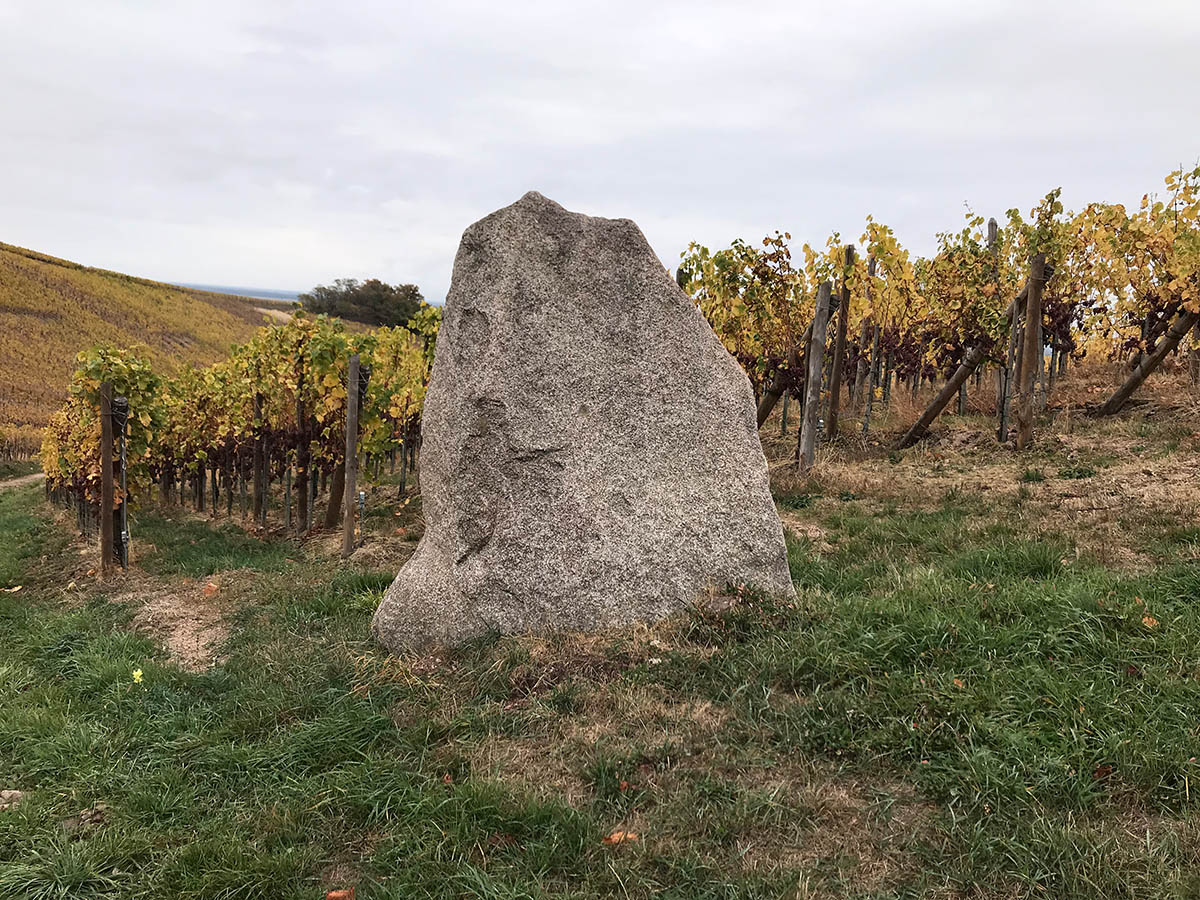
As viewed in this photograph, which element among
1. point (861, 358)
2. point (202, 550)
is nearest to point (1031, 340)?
point (861, 358)

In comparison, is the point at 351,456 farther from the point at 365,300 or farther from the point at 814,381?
the point at 365,300

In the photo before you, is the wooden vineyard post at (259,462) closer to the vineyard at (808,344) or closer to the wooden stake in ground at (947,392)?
the vineyard at (808,344)

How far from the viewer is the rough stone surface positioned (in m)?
4.78

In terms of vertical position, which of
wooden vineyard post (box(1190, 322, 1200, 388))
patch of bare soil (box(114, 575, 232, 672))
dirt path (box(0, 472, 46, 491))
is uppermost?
wooden vineyard post (box(1190, 322, 1200, 388))

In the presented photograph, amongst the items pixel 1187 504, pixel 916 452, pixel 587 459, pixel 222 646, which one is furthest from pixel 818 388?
pixel 222 646

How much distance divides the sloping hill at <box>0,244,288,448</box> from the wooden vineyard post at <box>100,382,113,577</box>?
86.8ft

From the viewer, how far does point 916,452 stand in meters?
10.6

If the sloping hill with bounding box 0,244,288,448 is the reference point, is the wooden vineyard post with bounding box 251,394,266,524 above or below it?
below

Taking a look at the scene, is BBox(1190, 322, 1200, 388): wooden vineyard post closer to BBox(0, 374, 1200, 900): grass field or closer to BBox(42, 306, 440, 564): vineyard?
BBox(0, 374, 1200, 900): grass field

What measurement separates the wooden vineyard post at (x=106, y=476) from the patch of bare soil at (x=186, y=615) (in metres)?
0.58

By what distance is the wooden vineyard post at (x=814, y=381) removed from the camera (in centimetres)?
977

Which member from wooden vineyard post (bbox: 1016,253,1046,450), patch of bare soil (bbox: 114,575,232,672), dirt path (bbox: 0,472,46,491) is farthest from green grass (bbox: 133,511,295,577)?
dirt path (bbox: 0,472,46,491)

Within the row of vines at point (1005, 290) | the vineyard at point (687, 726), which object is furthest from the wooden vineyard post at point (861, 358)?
the vineyard at point (687, 726)

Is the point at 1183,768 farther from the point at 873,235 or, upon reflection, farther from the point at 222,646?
the point at 873,235
